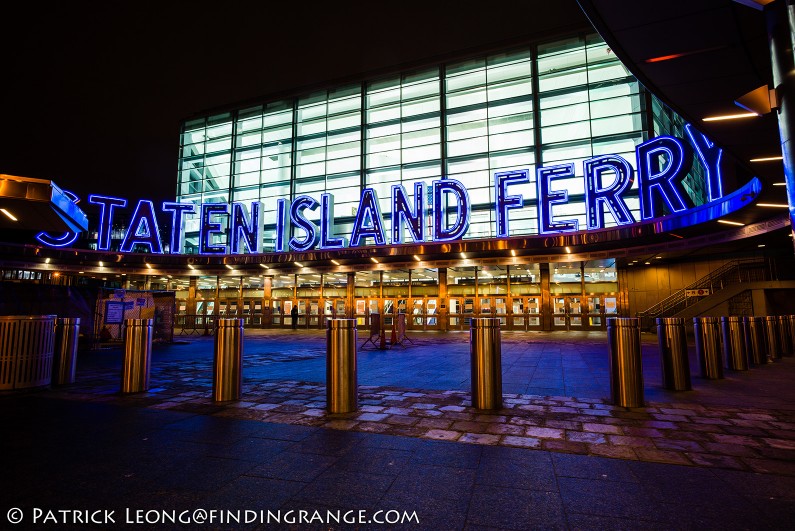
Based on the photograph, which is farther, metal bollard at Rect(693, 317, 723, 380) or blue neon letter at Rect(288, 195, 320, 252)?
blue neon letter at Rect(288, 195, 320, 252)

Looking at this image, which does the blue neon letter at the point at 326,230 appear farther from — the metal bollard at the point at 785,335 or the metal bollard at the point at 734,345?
the metal bollard at the point at 785,335

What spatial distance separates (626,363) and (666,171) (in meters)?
17.4

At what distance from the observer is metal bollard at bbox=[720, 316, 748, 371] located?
9352 mm

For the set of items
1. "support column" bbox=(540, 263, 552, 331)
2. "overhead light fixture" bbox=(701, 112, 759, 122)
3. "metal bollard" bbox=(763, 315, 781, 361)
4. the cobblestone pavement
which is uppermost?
"overhead light fixture" bbox=(701, 112, 759, 122)

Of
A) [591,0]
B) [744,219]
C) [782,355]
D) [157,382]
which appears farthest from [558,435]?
[744,219]

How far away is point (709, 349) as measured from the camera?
8.26 meters

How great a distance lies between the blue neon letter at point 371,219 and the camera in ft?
86.8

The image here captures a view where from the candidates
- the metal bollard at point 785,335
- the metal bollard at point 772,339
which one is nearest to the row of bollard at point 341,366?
the metal bollard at point 772,339

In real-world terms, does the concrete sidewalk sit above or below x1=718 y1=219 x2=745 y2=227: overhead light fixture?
below

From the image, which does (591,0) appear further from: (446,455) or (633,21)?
(446,455)

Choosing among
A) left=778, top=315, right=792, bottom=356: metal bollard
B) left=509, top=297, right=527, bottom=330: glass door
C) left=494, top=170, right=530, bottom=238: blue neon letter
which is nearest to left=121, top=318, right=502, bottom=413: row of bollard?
left=778, top=315, right=792, bottom=356: metal bollard

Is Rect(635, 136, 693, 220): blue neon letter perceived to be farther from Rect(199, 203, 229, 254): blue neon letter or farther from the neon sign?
Rect(199, 203, 229, 254): blue neon letter

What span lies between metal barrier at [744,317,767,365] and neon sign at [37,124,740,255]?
211 inches

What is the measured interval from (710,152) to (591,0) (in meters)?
15.1
